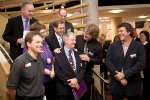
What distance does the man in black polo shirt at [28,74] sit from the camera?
12.4 feet

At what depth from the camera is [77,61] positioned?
4727 millimetres

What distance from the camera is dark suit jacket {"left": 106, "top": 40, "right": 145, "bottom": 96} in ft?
16.1

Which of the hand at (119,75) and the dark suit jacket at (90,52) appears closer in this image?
the hand at (119,75)

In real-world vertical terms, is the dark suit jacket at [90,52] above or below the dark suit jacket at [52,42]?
below

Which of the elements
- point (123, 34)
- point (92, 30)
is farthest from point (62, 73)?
point (123, 34)

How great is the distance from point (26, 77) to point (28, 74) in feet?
0.12

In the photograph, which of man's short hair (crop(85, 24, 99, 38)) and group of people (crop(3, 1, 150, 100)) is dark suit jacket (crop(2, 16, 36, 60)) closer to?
group of people (crop(3, 1, 150, 100))

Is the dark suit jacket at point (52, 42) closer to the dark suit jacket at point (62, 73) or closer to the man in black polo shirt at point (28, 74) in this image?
the dark suit jacket at point (62, 73)

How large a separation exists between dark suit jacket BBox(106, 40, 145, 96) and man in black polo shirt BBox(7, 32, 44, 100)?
4.45 feet

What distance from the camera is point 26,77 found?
383 centimetres

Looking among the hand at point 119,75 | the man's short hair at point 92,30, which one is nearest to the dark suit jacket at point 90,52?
the man's short hair at point 92,30

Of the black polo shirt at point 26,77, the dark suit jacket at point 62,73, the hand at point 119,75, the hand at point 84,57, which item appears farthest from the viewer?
the hand at point 84,57

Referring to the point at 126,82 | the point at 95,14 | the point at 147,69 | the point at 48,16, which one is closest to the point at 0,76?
the point at 126,82

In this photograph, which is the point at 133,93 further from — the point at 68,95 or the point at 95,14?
the point at 95,14
